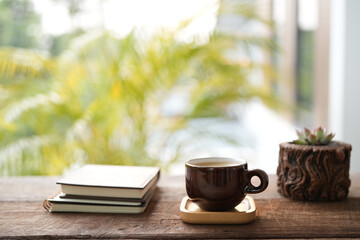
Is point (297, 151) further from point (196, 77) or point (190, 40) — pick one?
point (196, 77)

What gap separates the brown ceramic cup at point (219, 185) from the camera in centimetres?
66

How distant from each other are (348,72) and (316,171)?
3.64 ft

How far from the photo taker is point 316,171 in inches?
30.2

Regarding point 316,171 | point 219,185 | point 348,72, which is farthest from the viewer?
point 348,72

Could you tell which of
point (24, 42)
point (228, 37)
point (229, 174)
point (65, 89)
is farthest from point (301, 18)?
point (229, 174)

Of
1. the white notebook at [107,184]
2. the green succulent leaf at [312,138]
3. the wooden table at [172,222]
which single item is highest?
the green succulent leaf at [312,138]

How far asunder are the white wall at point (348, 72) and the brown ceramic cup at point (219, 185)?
121 cm

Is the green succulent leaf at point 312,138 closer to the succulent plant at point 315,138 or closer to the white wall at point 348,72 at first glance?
the succulent plant at point 315,138

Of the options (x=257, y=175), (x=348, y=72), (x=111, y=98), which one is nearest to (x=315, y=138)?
(x=257, y=175)

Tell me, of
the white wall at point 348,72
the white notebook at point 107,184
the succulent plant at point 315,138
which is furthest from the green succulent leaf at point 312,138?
the white wall at point 348,72

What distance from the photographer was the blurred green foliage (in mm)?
1800

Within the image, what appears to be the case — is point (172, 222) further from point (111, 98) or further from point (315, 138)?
point (111, 98)

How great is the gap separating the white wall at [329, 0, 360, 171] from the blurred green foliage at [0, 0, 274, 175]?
35 centimetres

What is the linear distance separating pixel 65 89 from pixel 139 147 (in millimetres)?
458
